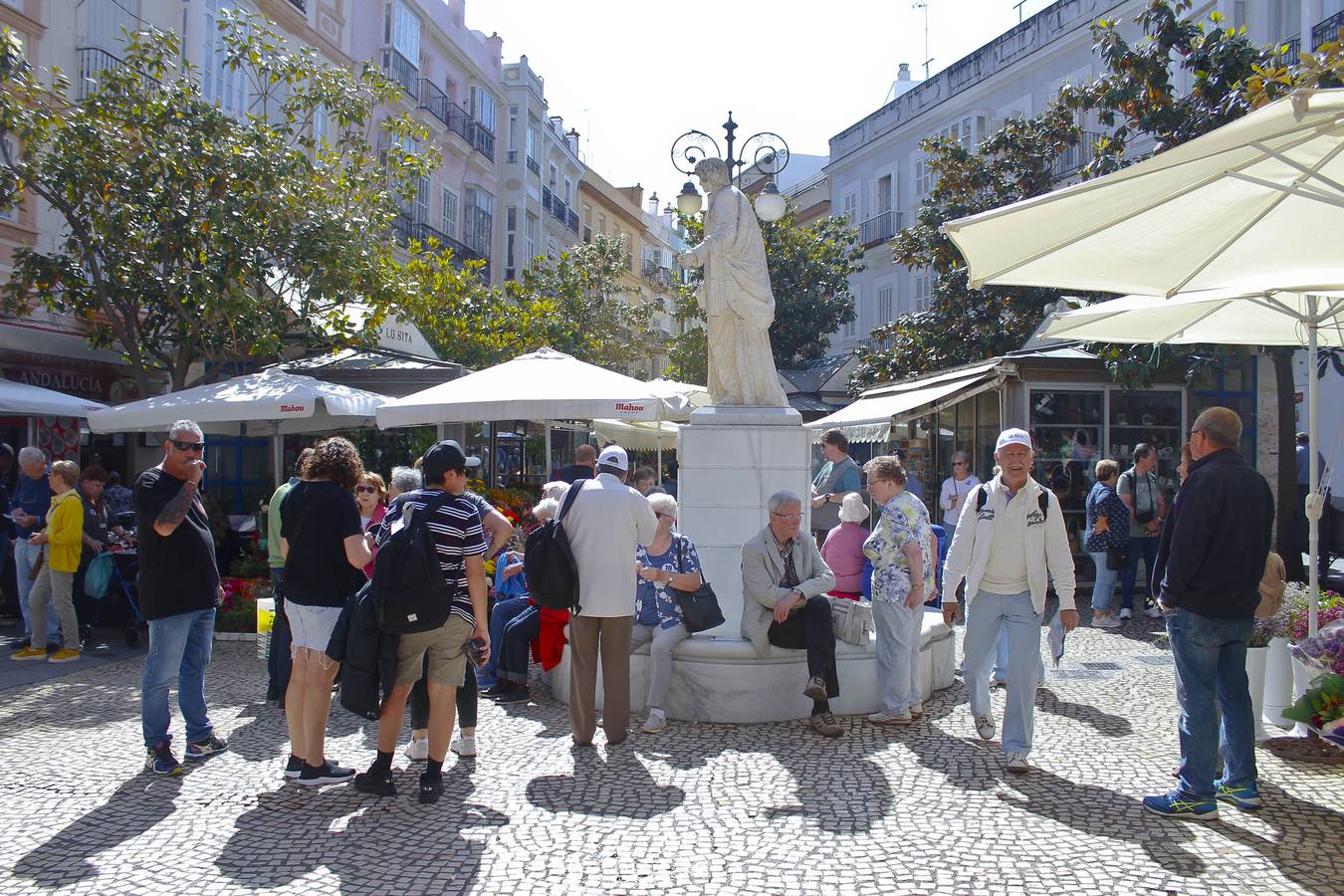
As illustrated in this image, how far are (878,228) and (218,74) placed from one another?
59.5ft

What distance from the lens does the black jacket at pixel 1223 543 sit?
4621mm

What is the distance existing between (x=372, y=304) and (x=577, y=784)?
10054 mm

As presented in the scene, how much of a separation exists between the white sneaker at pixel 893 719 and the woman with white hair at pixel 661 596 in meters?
1.27

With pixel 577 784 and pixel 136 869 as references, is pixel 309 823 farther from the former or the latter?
pixel 577 784

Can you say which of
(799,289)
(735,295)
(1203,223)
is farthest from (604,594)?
(799,289)

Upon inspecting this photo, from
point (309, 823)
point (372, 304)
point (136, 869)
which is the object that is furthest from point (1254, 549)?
point (372, 304)

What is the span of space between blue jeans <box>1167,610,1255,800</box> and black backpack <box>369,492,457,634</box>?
3.42m

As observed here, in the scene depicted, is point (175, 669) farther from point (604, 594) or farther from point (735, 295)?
point (735, 295)

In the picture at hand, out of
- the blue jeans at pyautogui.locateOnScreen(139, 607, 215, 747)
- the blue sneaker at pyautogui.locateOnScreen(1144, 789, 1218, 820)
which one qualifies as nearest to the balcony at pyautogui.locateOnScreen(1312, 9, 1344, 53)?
the blue sneaker at pyautogui.locateOnScreen(1144, 789, 1218, 820)

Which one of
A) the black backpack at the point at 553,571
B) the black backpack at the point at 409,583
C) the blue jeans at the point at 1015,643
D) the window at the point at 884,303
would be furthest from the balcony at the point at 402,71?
the blue jeans at the point at 1015,643

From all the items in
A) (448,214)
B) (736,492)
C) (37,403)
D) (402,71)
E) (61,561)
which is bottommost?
(61,561)

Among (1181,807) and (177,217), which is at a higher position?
(177,217)

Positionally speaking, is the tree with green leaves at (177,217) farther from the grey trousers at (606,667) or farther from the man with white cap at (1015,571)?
the man with white cap at (1015,571)

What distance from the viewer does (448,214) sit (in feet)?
97.1
